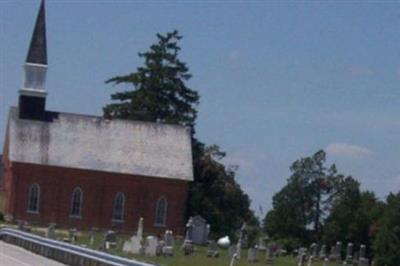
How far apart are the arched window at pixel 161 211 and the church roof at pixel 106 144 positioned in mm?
2129

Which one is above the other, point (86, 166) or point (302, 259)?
point (86, 166)

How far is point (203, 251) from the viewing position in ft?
220

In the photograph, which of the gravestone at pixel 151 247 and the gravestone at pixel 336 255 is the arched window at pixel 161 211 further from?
the gravestone at pixel 151 247

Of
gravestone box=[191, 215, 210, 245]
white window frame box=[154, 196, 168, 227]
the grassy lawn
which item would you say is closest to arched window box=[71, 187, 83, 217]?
white window frame box=[154, 196, 168, 227]

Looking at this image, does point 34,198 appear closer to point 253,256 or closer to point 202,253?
point 202,253

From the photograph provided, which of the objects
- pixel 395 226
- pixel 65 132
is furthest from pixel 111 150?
pixel 395 226

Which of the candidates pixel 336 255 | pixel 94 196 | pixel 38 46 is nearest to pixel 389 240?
pixel 336 255


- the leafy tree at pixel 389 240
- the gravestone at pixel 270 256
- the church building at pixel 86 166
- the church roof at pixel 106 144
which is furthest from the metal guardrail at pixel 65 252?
the church roof at pixel 106 144

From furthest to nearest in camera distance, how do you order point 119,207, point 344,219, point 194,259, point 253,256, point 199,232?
point 119,207 < point 344,219 < point 199,232 < point 253,256 < point 194,259

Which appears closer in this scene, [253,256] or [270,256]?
[253,256]

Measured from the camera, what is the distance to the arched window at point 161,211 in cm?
9438

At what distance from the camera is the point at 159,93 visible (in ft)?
372

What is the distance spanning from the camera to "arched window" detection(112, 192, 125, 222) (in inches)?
3696

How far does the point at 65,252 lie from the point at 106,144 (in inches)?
2072
